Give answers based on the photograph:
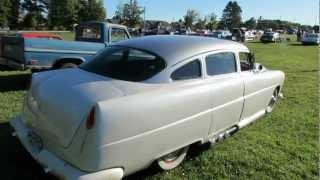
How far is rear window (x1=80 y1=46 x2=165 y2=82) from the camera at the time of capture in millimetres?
4242

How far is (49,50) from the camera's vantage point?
8.65 m

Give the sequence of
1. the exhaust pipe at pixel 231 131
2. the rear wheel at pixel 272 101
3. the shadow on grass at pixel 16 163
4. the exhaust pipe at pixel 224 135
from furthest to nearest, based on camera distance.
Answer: the rear wheel at pixel 272 101 → the exhaust pipe at pixel 231 131 → the exhaust pipe at pixel 224 135 → the shadow on grass at pixel 16 163

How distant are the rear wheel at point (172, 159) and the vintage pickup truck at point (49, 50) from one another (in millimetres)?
4426

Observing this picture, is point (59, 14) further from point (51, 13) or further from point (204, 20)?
point (204, 20)

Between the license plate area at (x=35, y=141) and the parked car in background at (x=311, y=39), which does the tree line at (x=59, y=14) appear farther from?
the license plate area at (x=35, y=141)

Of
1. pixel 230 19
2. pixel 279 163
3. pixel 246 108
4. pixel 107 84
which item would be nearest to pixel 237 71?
pixel 246 108

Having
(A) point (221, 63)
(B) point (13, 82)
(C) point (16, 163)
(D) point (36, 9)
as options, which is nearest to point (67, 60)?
(B) point (13, 82)

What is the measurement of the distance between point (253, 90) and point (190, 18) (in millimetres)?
89118

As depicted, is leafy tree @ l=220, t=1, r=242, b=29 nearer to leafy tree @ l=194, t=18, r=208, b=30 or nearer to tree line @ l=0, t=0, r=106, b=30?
leafy tree @ l=194, t=18, r=208, b=30

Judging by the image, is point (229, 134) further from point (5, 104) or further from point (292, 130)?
point (5, 104)

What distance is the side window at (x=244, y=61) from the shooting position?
19.2 ft

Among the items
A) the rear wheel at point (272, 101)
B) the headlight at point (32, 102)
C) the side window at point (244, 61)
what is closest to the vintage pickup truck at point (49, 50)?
the side window at point (244, 61)

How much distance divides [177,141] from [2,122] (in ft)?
10.3

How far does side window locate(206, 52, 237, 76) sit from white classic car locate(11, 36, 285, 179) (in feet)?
0.05
